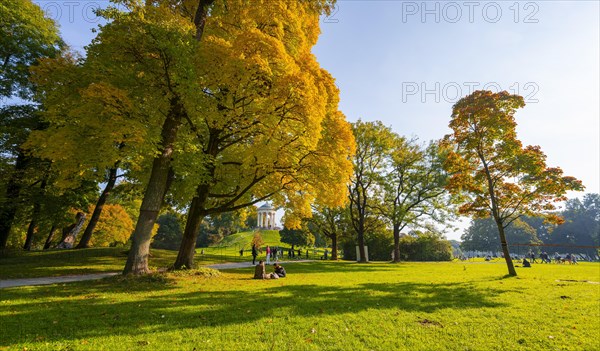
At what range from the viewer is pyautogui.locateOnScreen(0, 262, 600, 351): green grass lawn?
207 inches

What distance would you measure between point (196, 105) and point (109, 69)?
3.25m

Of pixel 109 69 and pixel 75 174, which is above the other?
pixel 109 69

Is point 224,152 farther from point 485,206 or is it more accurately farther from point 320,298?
point 485,206

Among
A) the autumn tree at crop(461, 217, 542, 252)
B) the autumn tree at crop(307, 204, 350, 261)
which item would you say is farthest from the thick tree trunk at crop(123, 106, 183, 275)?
the autumn tree at crop(461, 217, 542, 252)

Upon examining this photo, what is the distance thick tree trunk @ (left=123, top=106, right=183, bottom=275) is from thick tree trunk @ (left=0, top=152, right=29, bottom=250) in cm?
1466

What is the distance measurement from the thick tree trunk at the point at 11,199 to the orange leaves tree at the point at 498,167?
98.9 feet

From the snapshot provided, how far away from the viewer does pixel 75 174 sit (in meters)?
14.3

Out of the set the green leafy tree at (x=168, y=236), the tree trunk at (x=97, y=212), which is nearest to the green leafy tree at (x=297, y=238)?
the green leafy tree at (x=168, y=236)

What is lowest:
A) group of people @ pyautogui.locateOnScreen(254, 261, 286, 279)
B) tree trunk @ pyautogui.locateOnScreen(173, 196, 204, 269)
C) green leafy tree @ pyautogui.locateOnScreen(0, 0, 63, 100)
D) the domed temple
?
group of people @ pyautogui.locateOnScreen(254, 261, 286, 279)

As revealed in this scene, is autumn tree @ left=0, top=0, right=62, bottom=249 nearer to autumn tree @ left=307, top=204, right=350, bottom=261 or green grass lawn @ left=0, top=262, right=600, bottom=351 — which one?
green grass lawn @ left=0, top=262, right=600, bottom=351

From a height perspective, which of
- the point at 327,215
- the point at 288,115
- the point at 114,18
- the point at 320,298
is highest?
the point at 114,18

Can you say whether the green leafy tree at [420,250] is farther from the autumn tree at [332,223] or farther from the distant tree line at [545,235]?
the distant tree line at [545,235]

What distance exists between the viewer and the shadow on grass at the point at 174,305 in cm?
591

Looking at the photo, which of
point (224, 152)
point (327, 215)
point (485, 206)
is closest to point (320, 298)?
point (224, 152)
